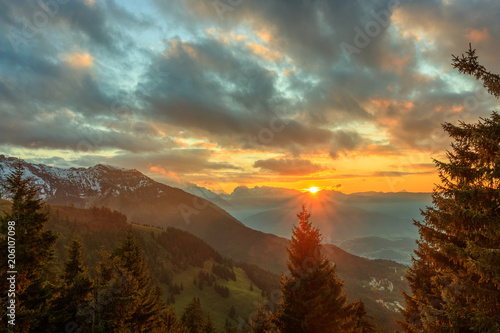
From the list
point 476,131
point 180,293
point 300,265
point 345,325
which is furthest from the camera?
point 180,293

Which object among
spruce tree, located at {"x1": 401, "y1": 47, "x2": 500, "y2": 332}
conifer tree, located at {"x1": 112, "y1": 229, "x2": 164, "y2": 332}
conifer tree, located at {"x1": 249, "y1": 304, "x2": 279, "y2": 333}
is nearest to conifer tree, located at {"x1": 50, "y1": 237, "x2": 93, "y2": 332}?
conifer tree, located at {"x1": 112, "y1": 229, "x2": 164, "y2": 332}

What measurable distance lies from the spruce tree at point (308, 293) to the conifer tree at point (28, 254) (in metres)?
16.9

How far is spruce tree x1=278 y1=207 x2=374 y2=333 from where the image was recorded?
56.4ft

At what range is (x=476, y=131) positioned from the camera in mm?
9969

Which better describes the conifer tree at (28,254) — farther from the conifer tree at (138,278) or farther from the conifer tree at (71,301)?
the conifer tree at (138,278)

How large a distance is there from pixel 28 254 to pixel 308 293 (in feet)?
65.4

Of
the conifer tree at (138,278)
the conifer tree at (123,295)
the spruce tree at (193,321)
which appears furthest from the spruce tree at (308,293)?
the spruce tree at (193,321)

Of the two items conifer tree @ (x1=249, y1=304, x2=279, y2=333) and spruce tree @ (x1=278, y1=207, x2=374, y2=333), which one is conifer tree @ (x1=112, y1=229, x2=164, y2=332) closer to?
conifer tree @ (x1=249, y1=304, x2=279, y2=333)

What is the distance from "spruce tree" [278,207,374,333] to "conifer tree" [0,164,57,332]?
55.5 feet

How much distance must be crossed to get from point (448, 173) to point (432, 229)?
547 centimetres

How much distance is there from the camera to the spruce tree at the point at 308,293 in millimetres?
17188

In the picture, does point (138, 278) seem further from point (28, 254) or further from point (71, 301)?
point (28, 254)

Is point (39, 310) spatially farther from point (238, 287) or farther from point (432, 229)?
point (238, 287)

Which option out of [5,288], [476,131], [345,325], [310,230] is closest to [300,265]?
[310,230]
